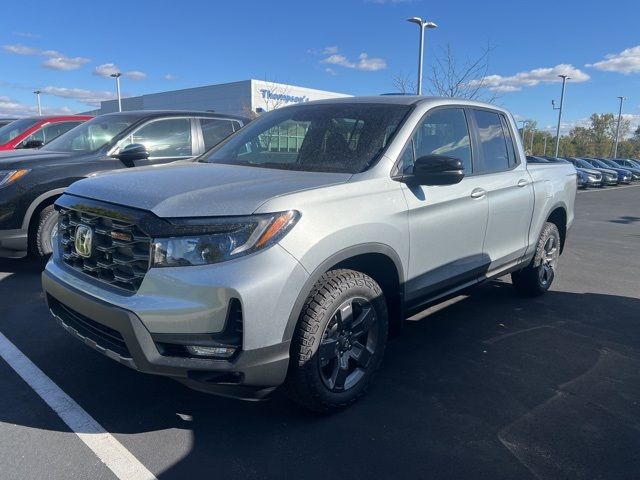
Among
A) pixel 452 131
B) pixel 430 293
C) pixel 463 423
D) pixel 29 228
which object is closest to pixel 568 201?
pixel 452 131

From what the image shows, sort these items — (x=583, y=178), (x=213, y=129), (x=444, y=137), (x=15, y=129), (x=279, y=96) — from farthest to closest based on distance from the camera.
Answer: (x=279, y=96)
(x=583, y=178)
(x=15, y=129)
(x=213, y=129)
(x=444, y=137)

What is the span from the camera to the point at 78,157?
5.81 m

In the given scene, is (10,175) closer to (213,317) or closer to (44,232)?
(44,232)

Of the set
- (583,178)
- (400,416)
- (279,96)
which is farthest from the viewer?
(279,96)

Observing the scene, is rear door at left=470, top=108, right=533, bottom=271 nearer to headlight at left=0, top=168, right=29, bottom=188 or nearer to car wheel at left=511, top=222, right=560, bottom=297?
car wheel at left=511, top=222, right=560, bottom=297

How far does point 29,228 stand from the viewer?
5.52m

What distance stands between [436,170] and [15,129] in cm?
843

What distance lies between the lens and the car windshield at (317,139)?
3.37 m

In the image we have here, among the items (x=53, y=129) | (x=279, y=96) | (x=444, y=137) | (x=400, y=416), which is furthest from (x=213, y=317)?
(x=279, y=96)

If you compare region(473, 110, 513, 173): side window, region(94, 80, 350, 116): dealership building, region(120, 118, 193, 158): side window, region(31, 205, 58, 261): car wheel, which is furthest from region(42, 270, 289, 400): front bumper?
region(94, 80, 350, 116): dealership building

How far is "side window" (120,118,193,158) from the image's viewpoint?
A: 629 centimetres

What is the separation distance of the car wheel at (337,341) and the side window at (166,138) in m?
4.21

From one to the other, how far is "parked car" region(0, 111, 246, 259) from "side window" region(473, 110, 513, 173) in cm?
334

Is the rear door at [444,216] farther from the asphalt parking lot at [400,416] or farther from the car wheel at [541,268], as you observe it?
the car wheel at [541,268]
